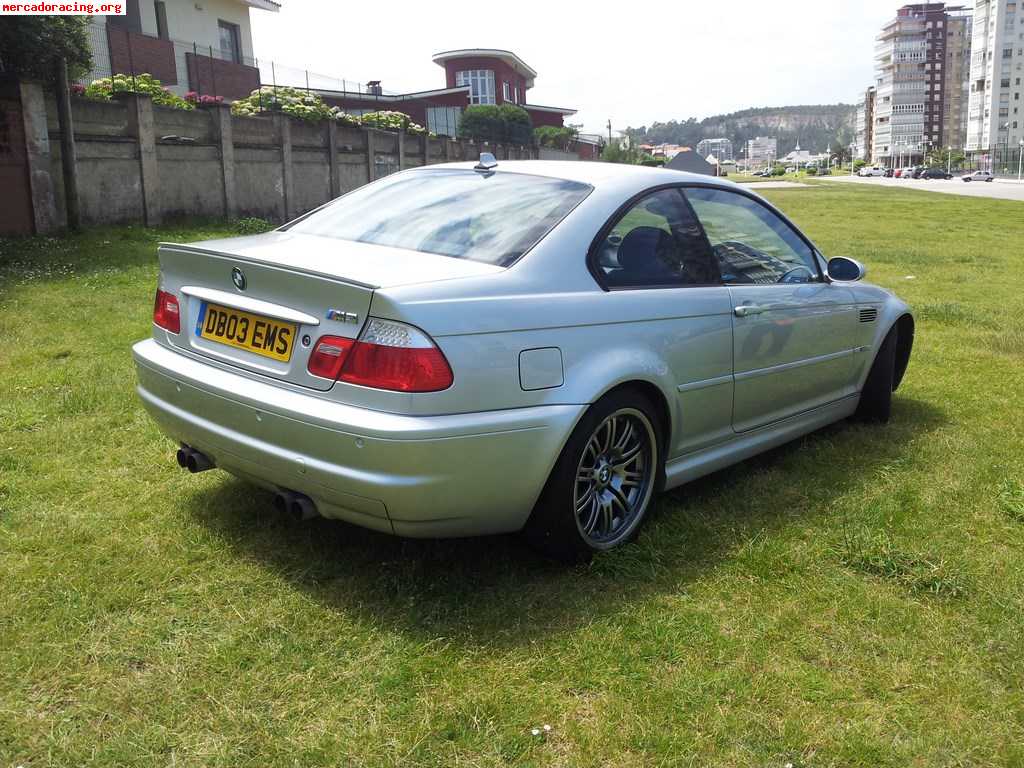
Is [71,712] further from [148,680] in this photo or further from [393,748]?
[393,748]

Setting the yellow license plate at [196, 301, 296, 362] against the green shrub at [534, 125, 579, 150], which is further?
the green shrub at [534, 125, 579, 150]

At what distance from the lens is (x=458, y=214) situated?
3.78 meters

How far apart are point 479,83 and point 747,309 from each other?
61959 mm

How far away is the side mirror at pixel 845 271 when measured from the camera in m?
4.93

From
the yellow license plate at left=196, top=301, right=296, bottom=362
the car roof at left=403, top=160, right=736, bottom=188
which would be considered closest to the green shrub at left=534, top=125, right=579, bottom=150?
the car roof at left=403, top=160, right=736, bottom=188

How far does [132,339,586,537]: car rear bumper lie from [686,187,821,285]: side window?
1464 mm

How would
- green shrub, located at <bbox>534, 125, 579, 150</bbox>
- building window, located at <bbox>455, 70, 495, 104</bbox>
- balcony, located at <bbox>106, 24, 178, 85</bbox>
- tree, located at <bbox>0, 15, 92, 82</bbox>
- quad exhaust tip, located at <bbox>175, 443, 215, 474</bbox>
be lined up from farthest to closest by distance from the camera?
building window, located at <bbox>455, 70, 495, 104</bbox> < green shrub, located at <bbox>534, 125, 579, 150</bbox> < balcony, located at <bbox>106, 24, 178, 85</bbox> < tree, located at <bbox>0, 15, 92, 82</bbox> < quad exhaust tip, located at <bbox>175, 443, 215, 474</bbox>

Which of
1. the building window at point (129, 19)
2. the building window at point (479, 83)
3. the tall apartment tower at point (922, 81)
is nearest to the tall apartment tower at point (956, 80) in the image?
the tall apartment tower at point (922, 81)

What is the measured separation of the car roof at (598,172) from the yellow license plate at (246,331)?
1.38m

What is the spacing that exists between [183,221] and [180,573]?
14.4 metres

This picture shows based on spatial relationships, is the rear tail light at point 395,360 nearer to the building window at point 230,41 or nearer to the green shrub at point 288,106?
the green shrub at point 288,106

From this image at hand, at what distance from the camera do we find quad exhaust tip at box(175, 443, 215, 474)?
366 centimetres

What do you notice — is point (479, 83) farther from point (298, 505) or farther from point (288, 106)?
point (298, 505)

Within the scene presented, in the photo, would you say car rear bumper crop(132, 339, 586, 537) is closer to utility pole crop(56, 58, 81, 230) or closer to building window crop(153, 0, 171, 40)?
utility pole crop(56, 58, 81, 230)
